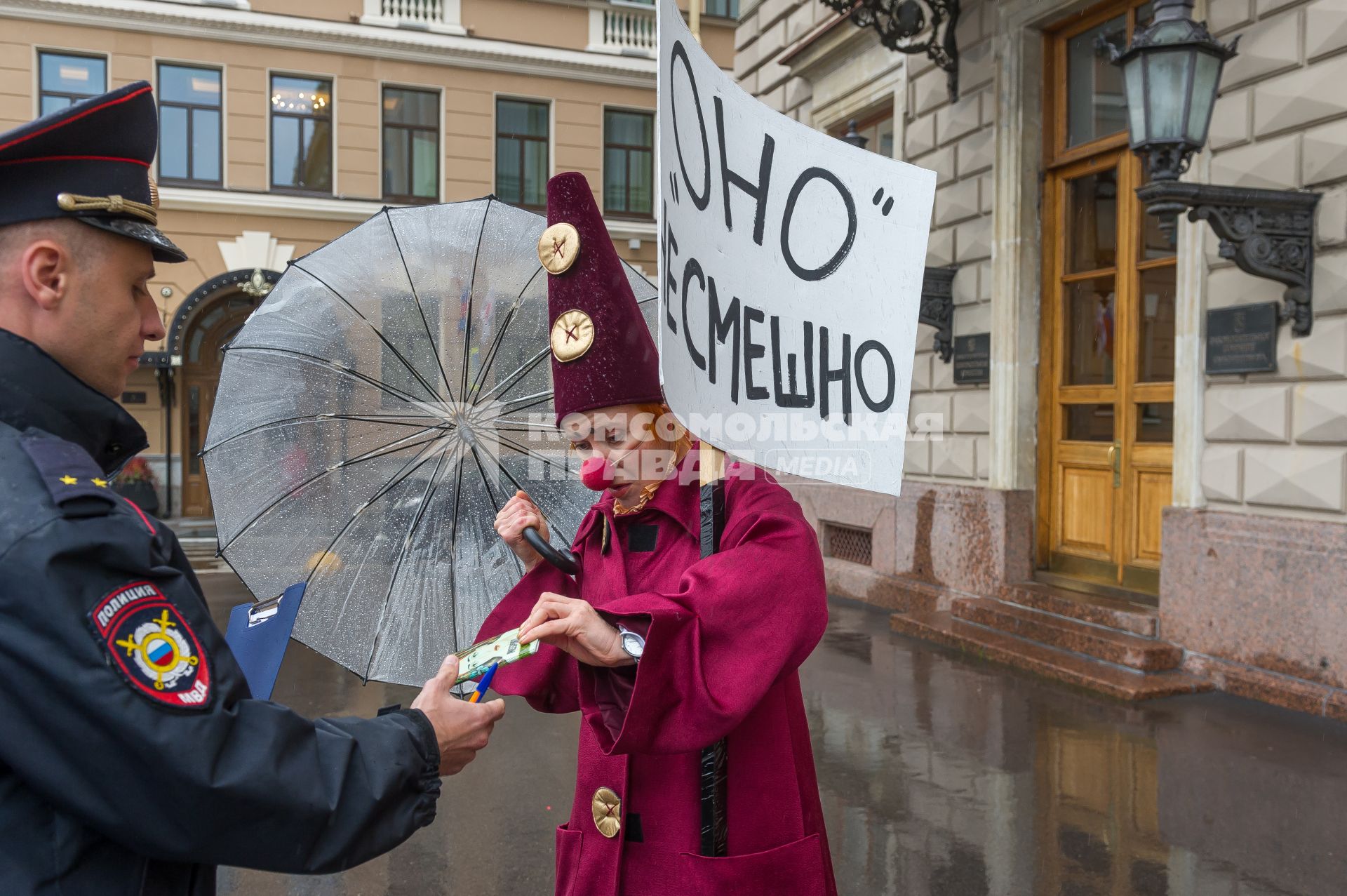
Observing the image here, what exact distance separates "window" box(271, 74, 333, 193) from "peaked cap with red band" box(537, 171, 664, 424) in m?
17.7

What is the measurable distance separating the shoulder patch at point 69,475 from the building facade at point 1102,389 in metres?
5.73

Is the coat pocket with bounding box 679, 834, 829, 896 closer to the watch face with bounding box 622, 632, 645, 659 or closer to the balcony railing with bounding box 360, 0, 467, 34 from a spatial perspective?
the watch face with bounding box 622, 632, 645, 659

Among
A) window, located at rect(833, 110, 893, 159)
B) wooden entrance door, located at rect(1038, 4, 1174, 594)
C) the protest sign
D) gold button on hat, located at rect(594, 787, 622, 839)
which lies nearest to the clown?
gold button on hat, located at rect(594, 787, 622, 839)

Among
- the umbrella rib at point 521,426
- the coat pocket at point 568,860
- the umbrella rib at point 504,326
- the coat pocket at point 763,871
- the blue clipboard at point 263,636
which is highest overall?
the umbrella rib at point 504,326

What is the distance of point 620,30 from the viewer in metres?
19.9

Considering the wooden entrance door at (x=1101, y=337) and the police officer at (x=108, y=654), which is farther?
the wooden entrance door at (x=1101, y=337)

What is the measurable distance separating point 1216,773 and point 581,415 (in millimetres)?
4046

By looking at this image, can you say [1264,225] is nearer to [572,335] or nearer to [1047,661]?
[1047,661]

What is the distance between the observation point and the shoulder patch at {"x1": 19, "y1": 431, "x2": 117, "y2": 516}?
4.00ft

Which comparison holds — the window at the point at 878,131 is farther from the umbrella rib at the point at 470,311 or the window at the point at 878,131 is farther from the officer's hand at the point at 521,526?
the officer's hand at the point at 521,526

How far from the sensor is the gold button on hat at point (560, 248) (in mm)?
2029

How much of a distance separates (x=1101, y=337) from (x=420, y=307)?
5.98 meters

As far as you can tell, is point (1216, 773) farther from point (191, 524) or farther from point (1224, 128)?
point (191, 524)

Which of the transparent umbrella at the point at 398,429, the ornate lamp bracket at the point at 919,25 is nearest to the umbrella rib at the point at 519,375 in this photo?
the transparent umbrella at the point at 398,429
